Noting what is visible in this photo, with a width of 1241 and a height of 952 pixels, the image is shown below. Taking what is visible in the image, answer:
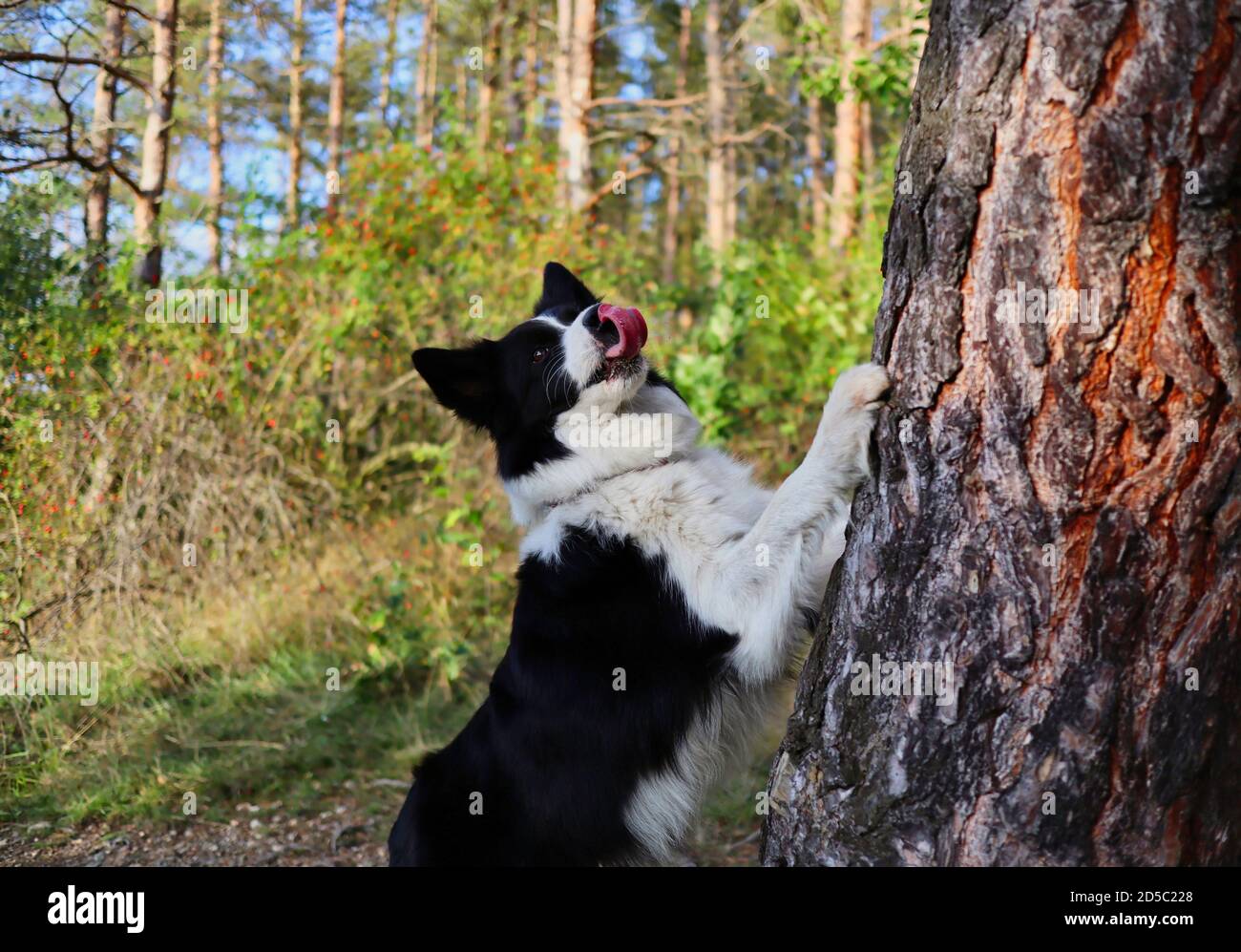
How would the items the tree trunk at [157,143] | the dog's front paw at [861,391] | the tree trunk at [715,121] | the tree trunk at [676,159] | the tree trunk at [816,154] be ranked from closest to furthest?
the dog's front paw at [861,391] → the tree trunk at [157,143] → the tree trunk at [715,121] → the tree trunk at [676,159] → the tree trunk at [816,154]

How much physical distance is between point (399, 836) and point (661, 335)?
16.8 feet

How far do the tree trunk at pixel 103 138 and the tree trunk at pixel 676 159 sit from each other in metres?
7.29

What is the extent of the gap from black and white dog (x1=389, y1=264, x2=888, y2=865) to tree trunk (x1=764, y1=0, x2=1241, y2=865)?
53cm

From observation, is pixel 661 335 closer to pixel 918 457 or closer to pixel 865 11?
pixel 918 457

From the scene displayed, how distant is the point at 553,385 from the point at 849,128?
11559 millimetres

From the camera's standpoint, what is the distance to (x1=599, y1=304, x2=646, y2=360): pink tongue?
3164mm

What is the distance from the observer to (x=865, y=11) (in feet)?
40.5

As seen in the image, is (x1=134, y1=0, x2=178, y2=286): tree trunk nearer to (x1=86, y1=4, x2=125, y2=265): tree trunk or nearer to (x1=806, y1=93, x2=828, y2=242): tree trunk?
(x1=86, y1=4, x2=125, y2=265): tree trunk

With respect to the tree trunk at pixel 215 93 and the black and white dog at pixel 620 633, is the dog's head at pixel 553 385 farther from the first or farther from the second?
the tree trunk at pixel 215 93

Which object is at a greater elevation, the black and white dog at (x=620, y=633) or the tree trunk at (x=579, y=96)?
the tree trunk at (x=579, y=96)

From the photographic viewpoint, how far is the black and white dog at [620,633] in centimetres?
275

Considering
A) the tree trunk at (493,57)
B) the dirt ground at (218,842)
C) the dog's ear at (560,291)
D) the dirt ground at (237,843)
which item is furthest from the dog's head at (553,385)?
the tree trunk at (493,57)

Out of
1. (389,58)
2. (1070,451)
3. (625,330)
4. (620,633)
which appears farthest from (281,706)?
(389,58)

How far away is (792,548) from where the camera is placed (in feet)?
A: 8.75
